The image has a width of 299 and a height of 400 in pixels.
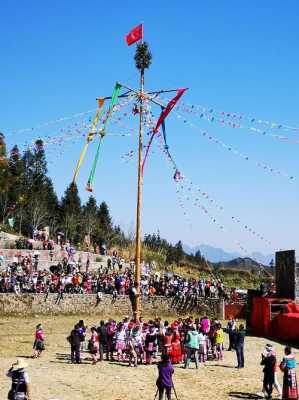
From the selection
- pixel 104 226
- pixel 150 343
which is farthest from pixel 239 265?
pixel 150 343

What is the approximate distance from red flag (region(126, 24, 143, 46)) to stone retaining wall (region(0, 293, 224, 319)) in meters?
13.8

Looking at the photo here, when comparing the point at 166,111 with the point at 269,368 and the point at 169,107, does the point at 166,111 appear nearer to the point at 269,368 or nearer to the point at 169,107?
the point at 169,107

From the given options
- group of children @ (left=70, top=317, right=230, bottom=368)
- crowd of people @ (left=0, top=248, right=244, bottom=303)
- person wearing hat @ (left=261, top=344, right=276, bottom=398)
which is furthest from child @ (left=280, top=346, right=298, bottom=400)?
crowd of people @ (left=0, top=248, right=244, bottom=303)

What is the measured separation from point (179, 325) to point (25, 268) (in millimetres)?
15568

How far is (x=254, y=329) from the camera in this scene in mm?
29203

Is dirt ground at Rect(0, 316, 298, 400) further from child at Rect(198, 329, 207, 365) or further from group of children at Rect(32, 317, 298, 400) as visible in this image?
group of children at Rect(32, 317, 298, 400)

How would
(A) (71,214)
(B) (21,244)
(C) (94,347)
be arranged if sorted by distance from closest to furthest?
(C) (94,347), (B) (21,244), (A) (71,214)

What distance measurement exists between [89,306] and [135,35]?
1465 cm

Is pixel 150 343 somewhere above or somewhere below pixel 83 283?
below

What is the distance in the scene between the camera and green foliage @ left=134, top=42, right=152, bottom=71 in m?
25.8

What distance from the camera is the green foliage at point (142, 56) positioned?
84.7 ft

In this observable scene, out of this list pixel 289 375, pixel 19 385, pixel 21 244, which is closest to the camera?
pixel 19 385

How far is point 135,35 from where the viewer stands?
25.9 meters

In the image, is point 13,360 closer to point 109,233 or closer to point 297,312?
point 297,312
